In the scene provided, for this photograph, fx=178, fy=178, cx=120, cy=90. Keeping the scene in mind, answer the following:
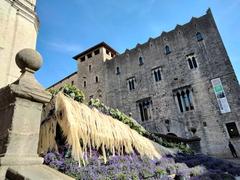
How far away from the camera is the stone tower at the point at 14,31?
4.82 m

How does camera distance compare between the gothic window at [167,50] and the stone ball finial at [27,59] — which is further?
the gothic window at [167,50]

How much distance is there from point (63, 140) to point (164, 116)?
15.5 metres

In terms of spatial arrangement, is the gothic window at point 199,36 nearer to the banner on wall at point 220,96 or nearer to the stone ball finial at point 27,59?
the banner on wall at point 220,96

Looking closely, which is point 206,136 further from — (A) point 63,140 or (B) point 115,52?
(B) point 115,52

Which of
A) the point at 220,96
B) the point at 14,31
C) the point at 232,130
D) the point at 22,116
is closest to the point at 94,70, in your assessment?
the point at 220,96

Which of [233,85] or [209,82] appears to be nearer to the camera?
[233,85]

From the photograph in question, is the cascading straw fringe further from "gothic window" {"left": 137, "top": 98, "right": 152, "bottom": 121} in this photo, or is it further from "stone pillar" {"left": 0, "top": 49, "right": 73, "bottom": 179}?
"gothic window" {"left": 137, "top": 98, "right": 152, "bottom": 121}

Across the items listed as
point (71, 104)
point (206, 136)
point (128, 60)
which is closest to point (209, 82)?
point (206, 136)

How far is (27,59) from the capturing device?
7.07ft

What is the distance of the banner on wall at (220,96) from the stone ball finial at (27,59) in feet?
54.0

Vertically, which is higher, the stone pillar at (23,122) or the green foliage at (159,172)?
the stone pillar at (23,122)

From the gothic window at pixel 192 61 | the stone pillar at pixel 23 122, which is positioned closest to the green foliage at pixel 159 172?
the stone pillar at pixel 23 122

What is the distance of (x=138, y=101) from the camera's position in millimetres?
20125

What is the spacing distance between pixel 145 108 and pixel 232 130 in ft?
26.8
